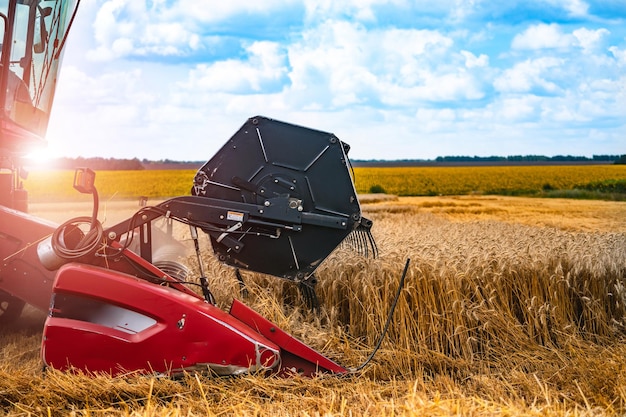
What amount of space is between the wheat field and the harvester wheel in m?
0.10

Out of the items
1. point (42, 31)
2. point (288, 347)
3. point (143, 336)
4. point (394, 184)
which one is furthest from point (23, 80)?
point (394, 184)

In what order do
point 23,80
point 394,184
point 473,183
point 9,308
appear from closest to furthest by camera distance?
1. point 9,308
2. point 23,80
3. point 394,184
4. point 473,183

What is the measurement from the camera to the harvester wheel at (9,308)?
574cm

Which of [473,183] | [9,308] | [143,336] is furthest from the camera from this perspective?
[473,183]

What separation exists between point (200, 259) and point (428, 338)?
192 cm

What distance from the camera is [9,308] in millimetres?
5773

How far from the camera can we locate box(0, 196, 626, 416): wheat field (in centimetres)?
377

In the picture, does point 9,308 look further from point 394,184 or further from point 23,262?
point 394,184

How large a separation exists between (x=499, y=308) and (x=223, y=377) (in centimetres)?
243

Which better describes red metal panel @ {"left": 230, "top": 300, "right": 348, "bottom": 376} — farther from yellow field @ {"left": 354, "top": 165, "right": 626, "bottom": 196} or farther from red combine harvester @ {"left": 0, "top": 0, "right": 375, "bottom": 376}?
yellow field @ {"left": 354, "top": 165, "right": 626, "bottom": 196}

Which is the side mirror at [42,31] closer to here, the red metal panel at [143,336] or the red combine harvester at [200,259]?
the red combine harvester at [200,259]

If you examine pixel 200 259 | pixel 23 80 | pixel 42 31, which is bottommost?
pixel 200 259

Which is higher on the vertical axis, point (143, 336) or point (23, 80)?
→ point (23, 80)

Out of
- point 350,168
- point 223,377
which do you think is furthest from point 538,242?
point 223,377
